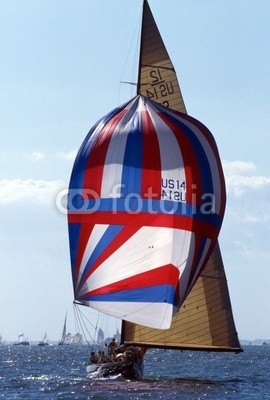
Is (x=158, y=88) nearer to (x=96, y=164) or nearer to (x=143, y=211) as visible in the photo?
(x=96, y=164)

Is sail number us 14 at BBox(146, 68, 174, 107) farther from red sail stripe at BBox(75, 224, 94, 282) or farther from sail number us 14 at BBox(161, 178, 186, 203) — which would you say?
red sail stripe at BBox(75, 224, 94, 282)

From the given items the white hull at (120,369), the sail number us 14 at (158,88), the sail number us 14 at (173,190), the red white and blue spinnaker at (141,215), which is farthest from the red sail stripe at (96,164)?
the white hull at (120,369)

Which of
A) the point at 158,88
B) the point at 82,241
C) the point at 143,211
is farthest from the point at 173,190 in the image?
the point at 158,88

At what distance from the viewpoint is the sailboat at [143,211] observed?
3064 cm

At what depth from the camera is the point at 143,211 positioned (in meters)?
31.0

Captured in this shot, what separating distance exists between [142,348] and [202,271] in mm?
3391

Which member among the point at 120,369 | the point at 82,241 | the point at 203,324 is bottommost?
the point at 120,369

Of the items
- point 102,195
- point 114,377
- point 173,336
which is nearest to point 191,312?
point 173,336

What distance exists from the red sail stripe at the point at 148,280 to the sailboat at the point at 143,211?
0.03 m

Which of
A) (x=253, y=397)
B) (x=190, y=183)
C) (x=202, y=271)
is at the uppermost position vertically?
(x=190, y=183)

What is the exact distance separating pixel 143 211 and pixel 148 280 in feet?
7.09

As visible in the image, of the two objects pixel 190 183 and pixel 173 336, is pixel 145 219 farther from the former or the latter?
pixel 173 336

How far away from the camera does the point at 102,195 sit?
31234 millimetres

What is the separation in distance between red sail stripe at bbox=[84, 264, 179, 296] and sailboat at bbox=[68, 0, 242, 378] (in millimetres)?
31
